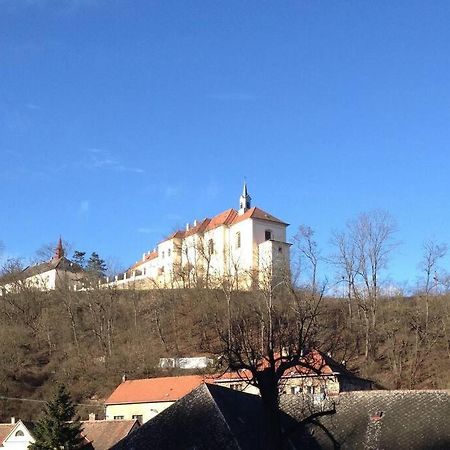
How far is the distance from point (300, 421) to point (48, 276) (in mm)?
77820

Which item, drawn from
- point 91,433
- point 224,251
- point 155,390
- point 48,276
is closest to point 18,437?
point 91,433

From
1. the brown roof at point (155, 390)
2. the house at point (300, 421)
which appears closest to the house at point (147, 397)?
the brown roof at point (155, 390)

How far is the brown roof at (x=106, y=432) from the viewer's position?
123 ft

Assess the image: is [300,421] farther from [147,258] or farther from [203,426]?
[147,258]

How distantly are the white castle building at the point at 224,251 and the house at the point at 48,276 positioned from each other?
607 centimetres

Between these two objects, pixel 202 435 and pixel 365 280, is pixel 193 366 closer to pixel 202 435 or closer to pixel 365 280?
pixel 365 280

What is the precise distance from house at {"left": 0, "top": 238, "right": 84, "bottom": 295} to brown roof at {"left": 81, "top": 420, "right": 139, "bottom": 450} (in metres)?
38.8

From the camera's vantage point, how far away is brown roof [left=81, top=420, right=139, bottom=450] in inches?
1476

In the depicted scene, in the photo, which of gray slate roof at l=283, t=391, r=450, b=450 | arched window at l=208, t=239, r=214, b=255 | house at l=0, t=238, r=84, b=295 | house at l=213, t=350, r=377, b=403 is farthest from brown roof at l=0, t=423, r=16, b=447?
arched window at l=208, t=239, r=214, b=255

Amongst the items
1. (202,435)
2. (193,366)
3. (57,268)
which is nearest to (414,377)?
(193,366)

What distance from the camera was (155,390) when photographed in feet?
157

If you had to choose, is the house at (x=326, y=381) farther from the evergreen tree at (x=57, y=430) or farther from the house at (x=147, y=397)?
the evergreen tree at (x=57, y=430)

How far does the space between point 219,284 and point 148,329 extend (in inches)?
395

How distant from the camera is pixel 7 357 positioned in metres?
62.6
